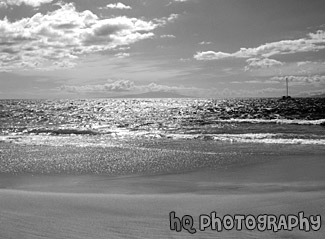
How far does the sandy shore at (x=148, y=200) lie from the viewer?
526cm

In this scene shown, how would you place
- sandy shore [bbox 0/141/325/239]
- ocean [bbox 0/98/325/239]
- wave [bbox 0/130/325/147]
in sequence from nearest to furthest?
sandy shore [bbox 0/141/325/239] < ocean [bbox 0/98/325/239] < wave [bbox 0/130/325/147]

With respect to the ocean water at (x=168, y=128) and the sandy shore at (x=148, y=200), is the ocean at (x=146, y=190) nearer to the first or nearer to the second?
the sandy shore at (x=148, y=200)

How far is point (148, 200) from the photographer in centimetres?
725

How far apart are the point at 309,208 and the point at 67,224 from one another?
184 inches

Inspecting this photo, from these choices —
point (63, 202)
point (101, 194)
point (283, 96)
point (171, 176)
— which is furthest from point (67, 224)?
point (283, 96)

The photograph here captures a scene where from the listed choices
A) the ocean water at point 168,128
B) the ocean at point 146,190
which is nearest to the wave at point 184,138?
the ocean water at point 168,128

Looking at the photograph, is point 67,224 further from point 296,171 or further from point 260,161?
point 260,161

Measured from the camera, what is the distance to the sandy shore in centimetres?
526

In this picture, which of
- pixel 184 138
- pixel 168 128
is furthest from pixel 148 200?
pixel 168 128

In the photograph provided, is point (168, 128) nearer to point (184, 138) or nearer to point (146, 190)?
point (184, 138)

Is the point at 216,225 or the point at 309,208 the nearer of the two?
the point at 216,225

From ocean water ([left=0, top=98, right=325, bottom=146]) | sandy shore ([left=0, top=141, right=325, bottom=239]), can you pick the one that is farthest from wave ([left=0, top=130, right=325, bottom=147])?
sandy shore ([left=0, top=141, right=325, bottom=239])

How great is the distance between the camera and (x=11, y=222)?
5.54 metres

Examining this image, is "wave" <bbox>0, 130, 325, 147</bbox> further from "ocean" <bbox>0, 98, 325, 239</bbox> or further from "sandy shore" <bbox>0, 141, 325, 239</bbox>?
"sandy shore" <bbox>0, 141, 325, 239</bbox>
